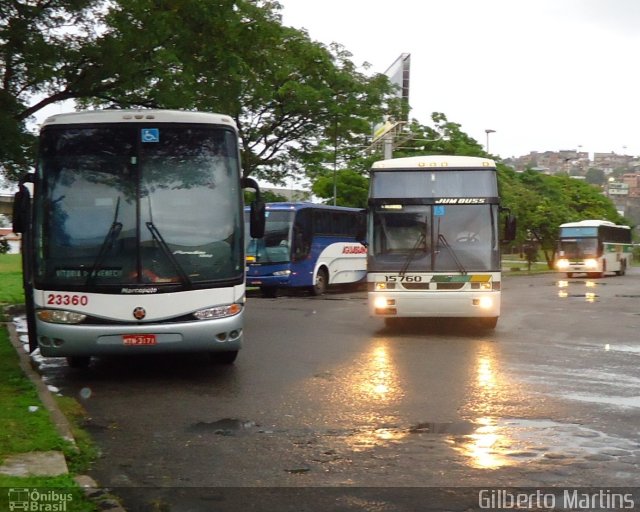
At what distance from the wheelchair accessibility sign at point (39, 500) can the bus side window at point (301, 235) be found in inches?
865

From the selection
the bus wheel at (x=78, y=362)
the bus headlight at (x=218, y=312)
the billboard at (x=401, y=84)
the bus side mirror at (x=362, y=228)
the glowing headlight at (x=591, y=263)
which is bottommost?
the bus wheel at (x=78, y=362)

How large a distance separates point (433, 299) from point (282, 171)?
19045 mm

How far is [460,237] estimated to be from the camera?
1536 cm

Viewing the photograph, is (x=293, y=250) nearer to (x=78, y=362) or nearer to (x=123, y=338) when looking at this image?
(x=78, y=362)

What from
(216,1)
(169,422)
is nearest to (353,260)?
(216,1)

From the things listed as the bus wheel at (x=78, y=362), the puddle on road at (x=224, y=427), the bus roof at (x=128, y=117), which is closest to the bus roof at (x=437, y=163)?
the bus roof at (x=128, y=117)

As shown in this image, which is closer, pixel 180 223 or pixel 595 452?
pixel 595 452

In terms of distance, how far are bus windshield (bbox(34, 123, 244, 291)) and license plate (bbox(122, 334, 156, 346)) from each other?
597 millimetres

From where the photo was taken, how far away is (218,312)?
1030 cm

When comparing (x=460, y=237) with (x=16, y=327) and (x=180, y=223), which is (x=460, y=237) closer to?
(x=180, y=223)

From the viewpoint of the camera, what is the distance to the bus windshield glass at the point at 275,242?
2744cm

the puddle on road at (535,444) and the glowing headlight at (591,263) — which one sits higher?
the glowing headlight at (591,263)

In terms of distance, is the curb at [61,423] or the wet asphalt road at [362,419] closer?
the curb at [61,423]

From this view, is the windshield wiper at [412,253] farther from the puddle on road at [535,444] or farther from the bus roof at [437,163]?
the puddle on road at [535,444]
